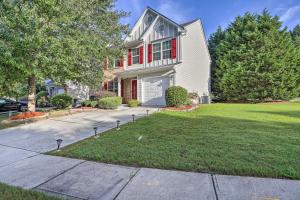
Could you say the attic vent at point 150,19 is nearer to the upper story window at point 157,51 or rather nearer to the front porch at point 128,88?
the upper story window at point 157,51

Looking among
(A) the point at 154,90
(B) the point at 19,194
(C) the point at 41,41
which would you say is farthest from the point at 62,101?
(B) the point at 19,194

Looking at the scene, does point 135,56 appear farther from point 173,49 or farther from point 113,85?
point 173,49

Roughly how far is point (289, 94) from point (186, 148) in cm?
1917

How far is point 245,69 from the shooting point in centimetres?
2059

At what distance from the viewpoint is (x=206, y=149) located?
5234 millimetres

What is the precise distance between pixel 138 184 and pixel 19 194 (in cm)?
183

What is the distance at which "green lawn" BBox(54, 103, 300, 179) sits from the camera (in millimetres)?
4156

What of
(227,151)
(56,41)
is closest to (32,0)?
(56,41)

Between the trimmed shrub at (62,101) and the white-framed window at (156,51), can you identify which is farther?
the trimmed shrub at (62,101)

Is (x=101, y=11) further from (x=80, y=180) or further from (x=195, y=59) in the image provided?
(x=80, y=180)

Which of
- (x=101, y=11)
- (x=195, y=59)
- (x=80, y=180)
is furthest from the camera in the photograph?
(x=195, y=59)

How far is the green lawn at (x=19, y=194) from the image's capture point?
10.5ft

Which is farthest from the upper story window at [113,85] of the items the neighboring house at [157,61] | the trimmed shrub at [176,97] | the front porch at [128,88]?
the trimmed shrub at [176,97]

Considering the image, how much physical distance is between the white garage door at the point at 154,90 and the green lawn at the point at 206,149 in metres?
8.65
